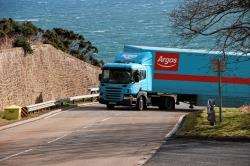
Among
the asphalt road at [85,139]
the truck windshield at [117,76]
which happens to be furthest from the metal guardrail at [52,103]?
the truck windshield at [117,76]

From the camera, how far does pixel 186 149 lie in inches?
817

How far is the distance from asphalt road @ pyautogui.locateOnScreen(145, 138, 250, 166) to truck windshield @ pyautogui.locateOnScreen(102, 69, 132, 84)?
17.5 meters

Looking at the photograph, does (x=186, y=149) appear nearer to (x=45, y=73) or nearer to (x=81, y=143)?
(x=81, y=143)

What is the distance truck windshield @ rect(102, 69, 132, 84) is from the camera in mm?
40469

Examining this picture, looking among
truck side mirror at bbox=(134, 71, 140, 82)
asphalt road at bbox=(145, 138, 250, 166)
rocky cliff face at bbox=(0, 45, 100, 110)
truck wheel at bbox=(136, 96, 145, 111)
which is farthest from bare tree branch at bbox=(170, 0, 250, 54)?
truck wheel at bbox=(136, 96, 145, 111)

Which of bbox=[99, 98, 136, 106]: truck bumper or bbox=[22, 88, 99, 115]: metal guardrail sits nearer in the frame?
bbox=[22, 88, 99, 115]: metal guardrail

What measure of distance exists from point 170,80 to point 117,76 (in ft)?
12.4

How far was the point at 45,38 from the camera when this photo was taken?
57000 mm

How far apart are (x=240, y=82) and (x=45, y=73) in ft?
42.2

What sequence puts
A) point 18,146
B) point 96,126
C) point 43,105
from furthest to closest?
1. point 43,105
2. point 96,126
3. point 18,146

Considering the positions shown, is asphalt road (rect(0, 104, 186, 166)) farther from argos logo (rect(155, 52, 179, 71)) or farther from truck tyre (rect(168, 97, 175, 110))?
argos logo (rect(155, 52, 179, 71))

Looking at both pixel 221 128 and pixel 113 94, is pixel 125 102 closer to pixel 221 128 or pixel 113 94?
pixel 113 94

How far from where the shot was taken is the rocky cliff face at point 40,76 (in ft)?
123

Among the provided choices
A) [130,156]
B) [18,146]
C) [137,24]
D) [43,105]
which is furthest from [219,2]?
[137,24]
